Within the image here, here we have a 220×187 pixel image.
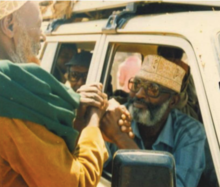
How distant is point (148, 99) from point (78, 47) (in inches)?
36.5

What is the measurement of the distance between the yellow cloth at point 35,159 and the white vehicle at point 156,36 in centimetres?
62

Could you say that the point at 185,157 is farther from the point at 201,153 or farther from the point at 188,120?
the point at 188,120

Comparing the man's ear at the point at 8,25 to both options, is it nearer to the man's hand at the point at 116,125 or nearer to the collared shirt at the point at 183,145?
the man's hand at the point at 116,125

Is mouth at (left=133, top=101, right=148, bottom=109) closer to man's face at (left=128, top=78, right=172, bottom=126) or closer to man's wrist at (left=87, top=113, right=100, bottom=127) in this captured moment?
man's face at (left=128, top=78, right=172, bottom=126)

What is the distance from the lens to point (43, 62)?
329 cm

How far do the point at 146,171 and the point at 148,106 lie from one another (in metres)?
1.65

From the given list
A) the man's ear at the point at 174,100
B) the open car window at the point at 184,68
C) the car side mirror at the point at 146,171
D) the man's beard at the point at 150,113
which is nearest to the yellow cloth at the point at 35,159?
the car side mirror at the point at 146,171

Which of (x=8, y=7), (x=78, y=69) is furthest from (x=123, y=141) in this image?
(x=78, y=69)

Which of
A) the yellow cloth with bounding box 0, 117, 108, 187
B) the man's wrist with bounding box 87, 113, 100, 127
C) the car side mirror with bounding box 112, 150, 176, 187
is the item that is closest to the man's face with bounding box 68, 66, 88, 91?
the man's wrist with bounding box 87, 113, 100, 127

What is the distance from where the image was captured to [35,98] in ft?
4.11

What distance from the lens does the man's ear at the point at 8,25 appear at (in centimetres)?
154

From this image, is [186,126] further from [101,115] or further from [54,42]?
[54,42]

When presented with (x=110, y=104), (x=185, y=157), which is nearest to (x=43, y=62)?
(x=110, y=104)

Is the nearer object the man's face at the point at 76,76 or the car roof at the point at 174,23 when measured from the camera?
the car roof at the point at 174,23
